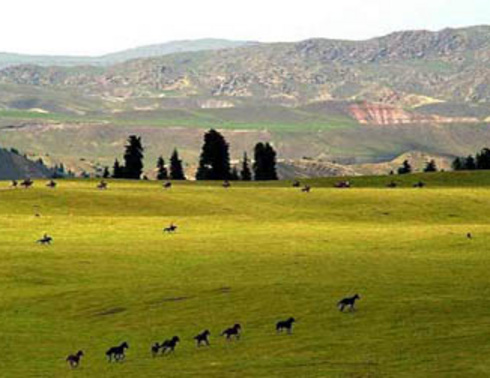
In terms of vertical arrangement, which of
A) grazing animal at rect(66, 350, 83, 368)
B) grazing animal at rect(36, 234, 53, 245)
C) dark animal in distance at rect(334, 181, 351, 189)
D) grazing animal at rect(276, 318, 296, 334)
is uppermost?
grazing animal at rect(276, 318, 296, 334)

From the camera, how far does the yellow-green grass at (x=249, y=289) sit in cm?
4459

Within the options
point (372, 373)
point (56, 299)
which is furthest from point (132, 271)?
point (372, 373)

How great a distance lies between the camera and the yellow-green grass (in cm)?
4459

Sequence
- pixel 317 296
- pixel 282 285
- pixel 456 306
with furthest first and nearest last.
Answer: pixel 282 285
pixel 317 296
pixel 456 306

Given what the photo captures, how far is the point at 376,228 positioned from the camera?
336 feet

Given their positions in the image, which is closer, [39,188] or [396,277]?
[396,277]

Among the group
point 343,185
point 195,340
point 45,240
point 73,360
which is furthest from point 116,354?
point 343,185

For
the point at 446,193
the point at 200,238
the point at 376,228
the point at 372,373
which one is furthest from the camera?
the point at 446,193

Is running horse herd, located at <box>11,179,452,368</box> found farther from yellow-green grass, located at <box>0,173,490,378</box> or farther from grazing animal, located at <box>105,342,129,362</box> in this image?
yellow-green grass, located at <box>0,173,490,378</box>

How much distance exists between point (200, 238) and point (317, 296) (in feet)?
112

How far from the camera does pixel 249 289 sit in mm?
62750

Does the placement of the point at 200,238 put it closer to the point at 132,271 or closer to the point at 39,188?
the point at 132,271

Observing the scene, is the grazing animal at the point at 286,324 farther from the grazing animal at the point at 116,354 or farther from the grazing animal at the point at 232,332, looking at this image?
the grazing animal at the point at 116,354

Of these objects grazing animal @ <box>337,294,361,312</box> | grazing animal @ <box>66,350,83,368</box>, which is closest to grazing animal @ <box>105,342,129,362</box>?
grazing animal @ <box>66,350,83,368</box>
